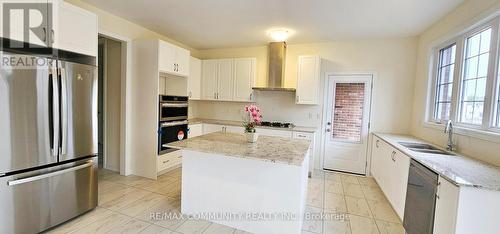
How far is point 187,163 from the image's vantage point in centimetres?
239

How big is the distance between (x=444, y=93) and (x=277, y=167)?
107 inches

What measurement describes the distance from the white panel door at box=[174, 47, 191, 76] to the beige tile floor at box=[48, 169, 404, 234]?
6.14 feet

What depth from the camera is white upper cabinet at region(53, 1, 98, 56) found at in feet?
6.79

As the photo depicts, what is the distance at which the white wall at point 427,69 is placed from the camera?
2037mm

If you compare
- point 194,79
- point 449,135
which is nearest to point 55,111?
point 194,79

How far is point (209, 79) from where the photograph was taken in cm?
487

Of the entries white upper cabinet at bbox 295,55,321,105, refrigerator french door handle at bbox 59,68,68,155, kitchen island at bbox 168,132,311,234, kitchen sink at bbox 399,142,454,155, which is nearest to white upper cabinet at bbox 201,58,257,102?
white upper cabinet at bbox 295,55,321,105

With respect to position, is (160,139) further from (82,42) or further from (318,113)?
(318,113)

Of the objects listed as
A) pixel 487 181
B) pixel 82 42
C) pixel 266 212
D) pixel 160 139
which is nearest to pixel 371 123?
pixel 487 181

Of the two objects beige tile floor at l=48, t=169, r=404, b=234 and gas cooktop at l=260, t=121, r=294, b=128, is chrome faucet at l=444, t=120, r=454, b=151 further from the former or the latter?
gas cooktop at l=260, t=121, r=294, b=128

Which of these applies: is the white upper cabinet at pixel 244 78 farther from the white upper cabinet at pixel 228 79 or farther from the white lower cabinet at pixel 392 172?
the white lower cabinet at pixel 392 172

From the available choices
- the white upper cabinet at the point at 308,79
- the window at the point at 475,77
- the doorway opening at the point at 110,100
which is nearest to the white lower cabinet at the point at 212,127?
the doorway opening at the point at 110,100

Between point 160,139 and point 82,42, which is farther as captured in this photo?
point 160,139

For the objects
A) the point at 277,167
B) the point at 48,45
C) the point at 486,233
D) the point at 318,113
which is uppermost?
the point at 48,45
